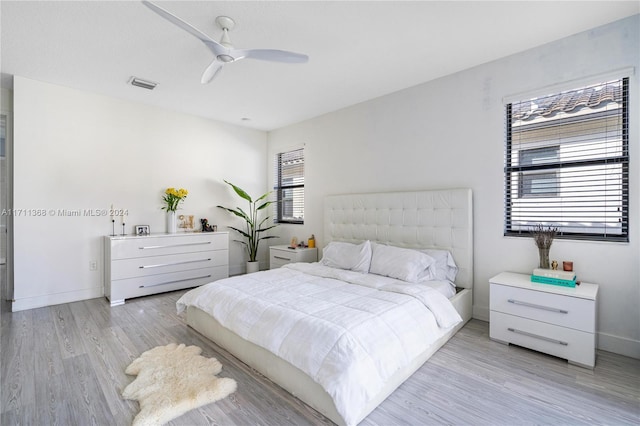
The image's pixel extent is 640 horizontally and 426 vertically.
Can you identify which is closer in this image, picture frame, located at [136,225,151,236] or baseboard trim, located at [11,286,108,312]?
baseboard trim, located at [11,286,108,312]

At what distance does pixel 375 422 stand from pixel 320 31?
2846mm

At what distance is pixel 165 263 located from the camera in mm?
4078

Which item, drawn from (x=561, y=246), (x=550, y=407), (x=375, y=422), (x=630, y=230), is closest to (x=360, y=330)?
(x=375, y=422)

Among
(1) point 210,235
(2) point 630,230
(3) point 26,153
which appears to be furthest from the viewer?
(1) point 210,235

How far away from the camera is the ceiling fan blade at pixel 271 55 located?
7.25ft

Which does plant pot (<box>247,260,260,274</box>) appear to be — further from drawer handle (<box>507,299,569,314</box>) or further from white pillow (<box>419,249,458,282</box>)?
drawer handle (<box>507,299,569,314</box>)

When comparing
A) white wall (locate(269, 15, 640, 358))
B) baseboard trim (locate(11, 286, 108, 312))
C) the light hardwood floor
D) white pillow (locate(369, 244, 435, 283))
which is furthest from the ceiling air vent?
white pillow (locate(369, 244, 435, 283))

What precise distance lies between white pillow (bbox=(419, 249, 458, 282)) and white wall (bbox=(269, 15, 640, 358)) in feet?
0.86

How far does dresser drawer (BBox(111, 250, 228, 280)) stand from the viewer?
A: 12.2ft

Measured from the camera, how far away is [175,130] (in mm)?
4586

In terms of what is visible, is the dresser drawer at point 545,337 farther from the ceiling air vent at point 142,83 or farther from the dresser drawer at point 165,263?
the ceiling air vent at point 142,83

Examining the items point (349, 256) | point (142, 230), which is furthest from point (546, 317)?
point (142, 230)

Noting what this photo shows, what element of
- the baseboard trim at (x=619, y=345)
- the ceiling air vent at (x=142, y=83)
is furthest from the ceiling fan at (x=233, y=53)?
the baseboard trim at (x=619, y=345)

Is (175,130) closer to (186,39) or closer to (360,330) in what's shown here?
(186,39)
